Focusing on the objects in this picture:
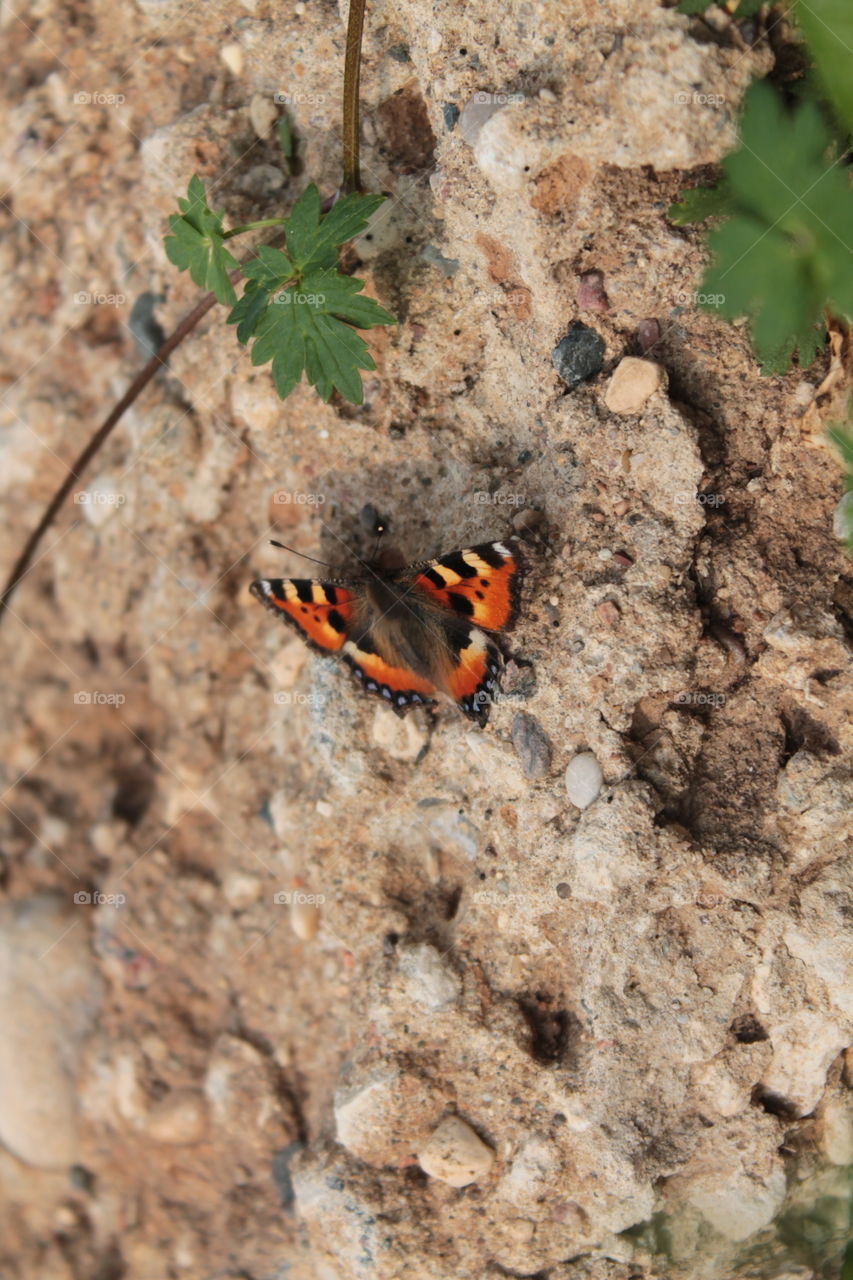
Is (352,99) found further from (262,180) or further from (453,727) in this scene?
(453,727)

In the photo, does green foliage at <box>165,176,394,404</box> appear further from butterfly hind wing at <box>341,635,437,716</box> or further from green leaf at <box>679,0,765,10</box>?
green leaf at <box>679,0,765,10</box>

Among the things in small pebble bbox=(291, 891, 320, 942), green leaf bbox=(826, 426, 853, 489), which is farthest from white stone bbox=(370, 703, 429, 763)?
green leaf bbox=(826, 426, 853, 489)

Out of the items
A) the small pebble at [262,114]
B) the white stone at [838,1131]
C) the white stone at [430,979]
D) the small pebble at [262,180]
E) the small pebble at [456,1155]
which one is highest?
the small pebble at [262,114]

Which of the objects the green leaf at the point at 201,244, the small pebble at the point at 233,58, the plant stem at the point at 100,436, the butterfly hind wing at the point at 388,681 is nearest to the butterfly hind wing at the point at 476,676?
the butterfly hind wing at the point at 388,681

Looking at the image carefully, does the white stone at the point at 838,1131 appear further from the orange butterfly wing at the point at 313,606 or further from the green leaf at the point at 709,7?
the green leaf at the point at 709,7

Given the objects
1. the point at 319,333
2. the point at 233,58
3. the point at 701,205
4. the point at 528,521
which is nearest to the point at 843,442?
the point at 701,205

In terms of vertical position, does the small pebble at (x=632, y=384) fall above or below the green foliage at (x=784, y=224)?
below
